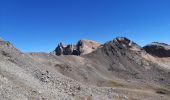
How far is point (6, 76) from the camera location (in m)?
42.5

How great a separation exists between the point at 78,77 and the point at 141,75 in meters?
29.8

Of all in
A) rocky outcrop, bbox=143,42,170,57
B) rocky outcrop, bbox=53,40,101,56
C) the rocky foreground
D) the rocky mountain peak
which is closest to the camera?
the rocky foreground

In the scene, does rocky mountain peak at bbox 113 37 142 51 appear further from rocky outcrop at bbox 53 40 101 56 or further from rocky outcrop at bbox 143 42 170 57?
rocky outcrop at bbox 53 40 101 56

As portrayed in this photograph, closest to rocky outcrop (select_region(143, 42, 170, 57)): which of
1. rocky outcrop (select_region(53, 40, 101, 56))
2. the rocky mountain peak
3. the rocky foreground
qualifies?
the rocky foreground

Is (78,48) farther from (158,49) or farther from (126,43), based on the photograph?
(158,49)

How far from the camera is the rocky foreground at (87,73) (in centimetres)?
4391

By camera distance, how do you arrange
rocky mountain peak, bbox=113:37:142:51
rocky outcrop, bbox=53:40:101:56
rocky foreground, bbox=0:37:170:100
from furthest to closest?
1. rocky outcrop, bbox=53:40:101:56
2. rocky mountain peak, bbox=113:37:142:51
3. rocky foreground, bbox=0:37:170:100

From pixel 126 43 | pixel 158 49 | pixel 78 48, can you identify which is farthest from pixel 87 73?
pixel 78 48

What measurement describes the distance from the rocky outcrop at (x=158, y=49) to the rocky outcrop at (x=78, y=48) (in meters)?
28.9

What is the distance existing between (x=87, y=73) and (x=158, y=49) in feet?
226

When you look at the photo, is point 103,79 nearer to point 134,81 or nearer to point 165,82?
point 134,81

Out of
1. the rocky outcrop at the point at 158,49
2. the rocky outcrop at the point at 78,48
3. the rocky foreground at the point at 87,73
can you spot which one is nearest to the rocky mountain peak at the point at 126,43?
the rocky foreground at the point at 87,73

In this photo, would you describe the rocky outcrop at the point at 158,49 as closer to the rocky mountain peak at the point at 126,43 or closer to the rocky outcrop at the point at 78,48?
the rocky mountain peak at the point at 126,43

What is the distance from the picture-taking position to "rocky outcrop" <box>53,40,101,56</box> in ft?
545
